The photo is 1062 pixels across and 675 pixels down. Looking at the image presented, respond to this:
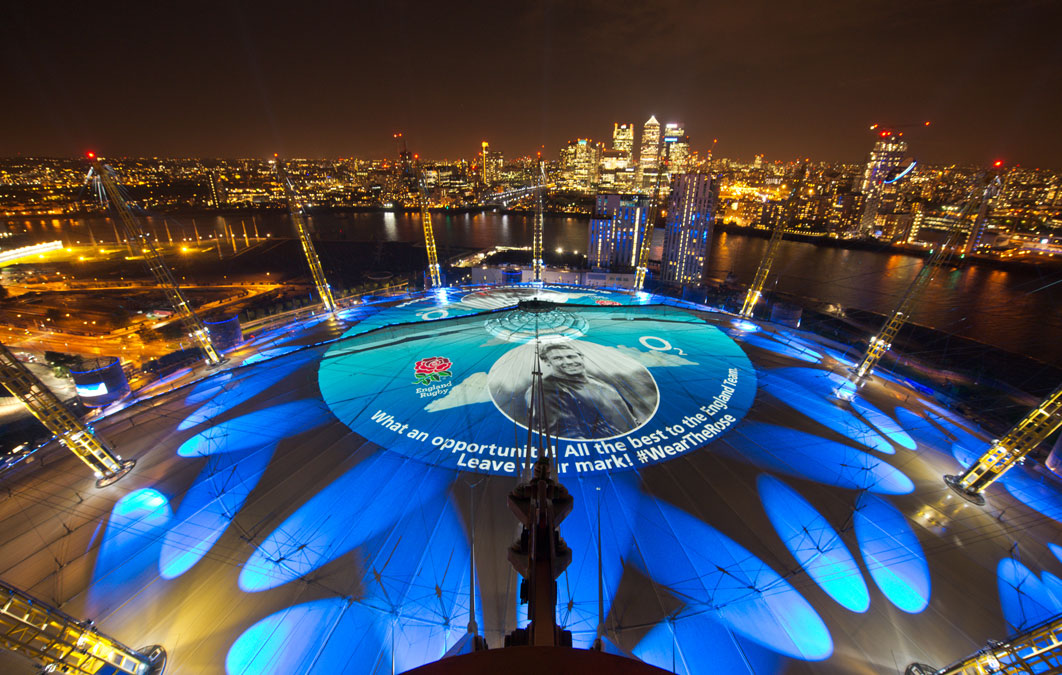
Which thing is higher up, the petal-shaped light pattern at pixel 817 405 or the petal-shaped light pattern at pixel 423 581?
the petal-shaped light pattern at pixel 817 405

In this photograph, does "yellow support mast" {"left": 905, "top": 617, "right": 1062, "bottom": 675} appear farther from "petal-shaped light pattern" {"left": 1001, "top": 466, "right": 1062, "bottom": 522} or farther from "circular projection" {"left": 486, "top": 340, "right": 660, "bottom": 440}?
"circular projection" {"left": 486, "top": 340, "right": 660, "bottom": 440}

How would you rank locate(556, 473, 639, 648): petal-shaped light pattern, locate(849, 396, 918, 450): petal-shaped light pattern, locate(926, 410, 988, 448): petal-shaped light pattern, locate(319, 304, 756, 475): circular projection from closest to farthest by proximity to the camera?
1. locate(556, 473, 639, 648): petal-shaped light pattern
2. locate(319, 304, 756, 475): circular projection
3. locate(849, 396, 918, 450): petal-shaped light pattern
4. locate(926, 410, 988, 448): petal-shaped light pattern

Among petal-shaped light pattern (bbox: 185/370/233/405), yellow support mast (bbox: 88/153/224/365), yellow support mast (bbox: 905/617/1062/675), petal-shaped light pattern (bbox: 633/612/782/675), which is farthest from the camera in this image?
yellow support mast (bbox: 88/153/224/365)

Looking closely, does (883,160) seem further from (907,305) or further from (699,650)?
(699,650)

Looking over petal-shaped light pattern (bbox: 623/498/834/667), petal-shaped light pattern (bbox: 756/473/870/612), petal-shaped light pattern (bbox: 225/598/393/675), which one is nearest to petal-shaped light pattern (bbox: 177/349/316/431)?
petal-shaped light pattern (bbox: 225/598/393/675)

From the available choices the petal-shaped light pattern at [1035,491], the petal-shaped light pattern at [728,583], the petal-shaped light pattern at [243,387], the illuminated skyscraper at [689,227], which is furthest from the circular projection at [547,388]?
the illuminated skyscraper at [689,227]

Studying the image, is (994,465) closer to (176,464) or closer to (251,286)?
(176,464)

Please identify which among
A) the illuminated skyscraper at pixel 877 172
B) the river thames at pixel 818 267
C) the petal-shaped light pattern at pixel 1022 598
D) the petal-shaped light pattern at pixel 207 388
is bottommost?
the river thames at pixel 818 267

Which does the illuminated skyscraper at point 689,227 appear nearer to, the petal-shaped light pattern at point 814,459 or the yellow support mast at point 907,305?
the yellow support mast at point 907,305
